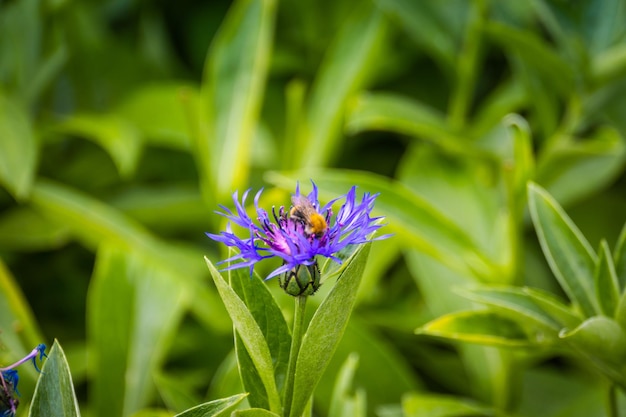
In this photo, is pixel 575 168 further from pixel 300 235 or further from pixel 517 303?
pixel 300 235

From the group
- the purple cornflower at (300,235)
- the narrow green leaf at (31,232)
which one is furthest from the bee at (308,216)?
the narrow green leaf at (31,232)

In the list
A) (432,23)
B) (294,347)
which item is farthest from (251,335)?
(432,23)

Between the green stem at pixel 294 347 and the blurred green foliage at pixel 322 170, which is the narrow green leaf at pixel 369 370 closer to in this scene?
the blurred green foliage at pixel 322 170

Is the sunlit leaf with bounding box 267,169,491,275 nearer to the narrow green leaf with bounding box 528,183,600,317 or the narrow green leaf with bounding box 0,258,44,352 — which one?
the narrow green leaf with bounding box 528,183,600,317

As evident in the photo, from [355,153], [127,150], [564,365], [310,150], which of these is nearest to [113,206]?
[127,150]

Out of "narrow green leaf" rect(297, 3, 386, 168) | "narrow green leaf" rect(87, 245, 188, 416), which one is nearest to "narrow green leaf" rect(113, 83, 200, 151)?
"narrow green leaf" rect(297, 3, 386, 168)

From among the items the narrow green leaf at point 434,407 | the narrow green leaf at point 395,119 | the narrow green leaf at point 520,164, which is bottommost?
the narrow green leaf at point 434,407

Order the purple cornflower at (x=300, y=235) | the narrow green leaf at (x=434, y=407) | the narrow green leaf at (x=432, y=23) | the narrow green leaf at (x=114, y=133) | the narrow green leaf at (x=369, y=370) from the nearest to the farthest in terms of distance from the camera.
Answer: the purple cornflower at (x=300, y=235)
the narrow green leaf at (x=434, y=407)
the narrow green leaf at (x=369, y=370)
the narrow green leaf at (x=114, y=133)
the narrow green leaf at (x=432, y=23)
